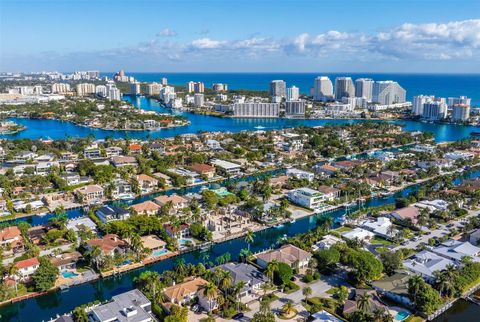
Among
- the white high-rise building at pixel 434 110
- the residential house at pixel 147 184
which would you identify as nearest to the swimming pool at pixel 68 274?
the residential house at pixel 147 184

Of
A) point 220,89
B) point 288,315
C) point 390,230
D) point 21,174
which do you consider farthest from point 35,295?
point 220,89

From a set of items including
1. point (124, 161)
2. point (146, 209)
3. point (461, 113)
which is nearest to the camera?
point (146, 209)

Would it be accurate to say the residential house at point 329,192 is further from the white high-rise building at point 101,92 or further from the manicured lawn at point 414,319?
the white high-rise building at point 101,92

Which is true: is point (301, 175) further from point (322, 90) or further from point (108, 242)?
point (322, 90)

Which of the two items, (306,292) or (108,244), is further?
(108,244)

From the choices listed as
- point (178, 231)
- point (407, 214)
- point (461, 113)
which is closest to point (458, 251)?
point (407, 214)

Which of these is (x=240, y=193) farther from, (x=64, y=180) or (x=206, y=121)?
(x=206, y=121)
